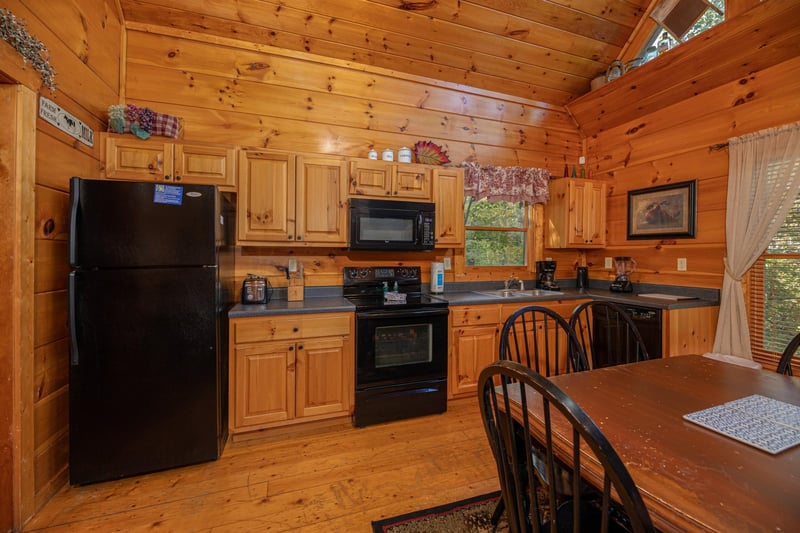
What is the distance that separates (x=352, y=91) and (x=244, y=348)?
236cm

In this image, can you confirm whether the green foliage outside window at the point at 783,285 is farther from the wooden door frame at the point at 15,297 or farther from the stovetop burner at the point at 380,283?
the wooden door frame at the point at 15,297

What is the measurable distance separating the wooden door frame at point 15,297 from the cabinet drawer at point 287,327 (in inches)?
37.3

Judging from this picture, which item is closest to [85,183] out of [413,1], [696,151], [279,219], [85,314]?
[85,314]

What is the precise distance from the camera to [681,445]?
89 centimetres

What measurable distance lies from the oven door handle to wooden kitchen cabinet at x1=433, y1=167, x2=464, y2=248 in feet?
2.15

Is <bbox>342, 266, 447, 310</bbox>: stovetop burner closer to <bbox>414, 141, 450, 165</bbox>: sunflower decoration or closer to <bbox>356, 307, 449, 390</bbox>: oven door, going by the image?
<bbox>356, 307, 449, 390</bbox>: oven door

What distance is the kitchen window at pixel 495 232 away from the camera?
3.59 meters

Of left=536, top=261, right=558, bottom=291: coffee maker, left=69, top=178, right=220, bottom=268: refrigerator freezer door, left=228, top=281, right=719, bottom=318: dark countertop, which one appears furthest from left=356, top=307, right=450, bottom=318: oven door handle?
left=536, top=261, right=558, bottom=291: coffee maker

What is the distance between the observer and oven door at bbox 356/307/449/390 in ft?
8.21

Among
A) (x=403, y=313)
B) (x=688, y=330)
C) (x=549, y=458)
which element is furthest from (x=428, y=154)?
(x=549, y=458)

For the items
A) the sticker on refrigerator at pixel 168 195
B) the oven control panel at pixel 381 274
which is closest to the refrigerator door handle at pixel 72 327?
the sticker on refrigerator at pixel 168 195

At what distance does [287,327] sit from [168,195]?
3.48ft

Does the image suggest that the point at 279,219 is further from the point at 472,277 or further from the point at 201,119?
the point at 472,277

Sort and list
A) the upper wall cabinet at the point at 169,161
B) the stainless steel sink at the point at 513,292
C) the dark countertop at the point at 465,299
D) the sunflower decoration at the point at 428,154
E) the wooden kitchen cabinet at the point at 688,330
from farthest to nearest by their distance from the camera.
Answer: the stainless steel sink at the point at 513,292
the sunflower decoration at the point at 428,154
the wooden kitchen cabinet at the point at 688,330
the dark countertop at the point at 465,299
the upper wall cabinet at the point at 169,161
